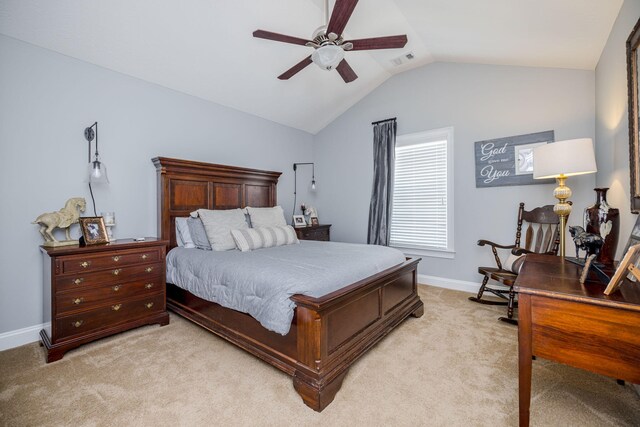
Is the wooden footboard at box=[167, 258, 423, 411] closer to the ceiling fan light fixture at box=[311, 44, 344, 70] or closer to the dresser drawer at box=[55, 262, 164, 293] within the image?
the dresser drawer at box=[55, 262, 164, 293]

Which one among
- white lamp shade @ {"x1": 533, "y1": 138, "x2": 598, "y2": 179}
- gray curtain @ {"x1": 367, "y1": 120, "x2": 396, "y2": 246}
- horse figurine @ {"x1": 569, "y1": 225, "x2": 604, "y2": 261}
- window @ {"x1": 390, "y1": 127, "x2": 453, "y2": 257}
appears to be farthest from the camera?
gray curtain @ {"x1": 367, "y1": 120, "x2": 396, "y2": 246}

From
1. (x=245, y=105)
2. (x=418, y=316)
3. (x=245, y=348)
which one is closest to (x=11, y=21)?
(x=245, y=105)

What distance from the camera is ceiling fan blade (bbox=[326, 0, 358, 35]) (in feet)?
5.99

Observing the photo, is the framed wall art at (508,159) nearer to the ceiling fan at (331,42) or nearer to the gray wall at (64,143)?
the ceiling fan at (331,42)

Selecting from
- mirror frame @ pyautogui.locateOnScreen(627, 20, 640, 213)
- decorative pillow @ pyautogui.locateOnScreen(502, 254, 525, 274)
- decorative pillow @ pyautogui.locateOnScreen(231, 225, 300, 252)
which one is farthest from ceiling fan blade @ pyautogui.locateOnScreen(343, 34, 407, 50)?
decorative pillow @ pyautogui.locateOnScreen(502, 254, 525, 274)

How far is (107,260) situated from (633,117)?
3975mm

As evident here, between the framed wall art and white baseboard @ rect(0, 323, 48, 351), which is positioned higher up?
the framed wall art

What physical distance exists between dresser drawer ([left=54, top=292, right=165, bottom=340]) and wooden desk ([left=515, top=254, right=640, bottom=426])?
114 inches

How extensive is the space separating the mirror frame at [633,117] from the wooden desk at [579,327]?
34.6 inches

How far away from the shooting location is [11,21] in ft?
7.29

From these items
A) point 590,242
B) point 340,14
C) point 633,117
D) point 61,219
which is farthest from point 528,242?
point 61,219

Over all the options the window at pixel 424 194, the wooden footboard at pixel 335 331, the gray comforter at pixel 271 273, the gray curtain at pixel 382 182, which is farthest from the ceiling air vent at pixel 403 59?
the wooden footboard at pixel 335 331

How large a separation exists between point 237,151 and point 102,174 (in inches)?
70.1

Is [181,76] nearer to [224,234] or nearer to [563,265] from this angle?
[224,234]
